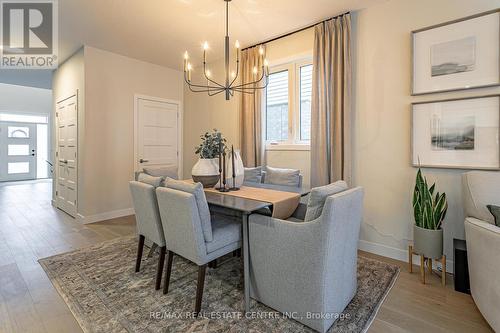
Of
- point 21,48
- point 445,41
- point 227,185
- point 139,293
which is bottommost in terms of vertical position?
point 139,293

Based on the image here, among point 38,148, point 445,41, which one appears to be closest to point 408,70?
point 445,41

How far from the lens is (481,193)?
199 centimetres

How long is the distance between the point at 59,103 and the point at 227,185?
170 inches

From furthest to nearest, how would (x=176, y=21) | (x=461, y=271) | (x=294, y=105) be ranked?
(x=294, y=105) < (x=176, y=21) < (x=461, y=271)

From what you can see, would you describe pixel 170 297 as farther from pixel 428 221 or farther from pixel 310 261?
pixel 428 221

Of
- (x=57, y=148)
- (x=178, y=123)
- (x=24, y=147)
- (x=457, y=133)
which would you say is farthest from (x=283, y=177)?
(x=24, y=147)

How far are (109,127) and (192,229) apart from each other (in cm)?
336

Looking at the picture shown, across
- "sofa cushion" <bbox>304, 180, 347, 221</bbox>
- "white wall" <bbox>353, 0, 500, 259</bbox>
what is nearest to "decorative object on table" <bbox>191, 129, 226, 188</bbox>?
"sofa cushion" <bbox>304, 180, 347, 221</bbox>

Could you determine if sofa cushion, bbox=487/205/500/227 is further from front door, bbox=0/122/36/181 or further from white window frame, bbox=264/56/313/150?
front door, bbox=0/122/36/181

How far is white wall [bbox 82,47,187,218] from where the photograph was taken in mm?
3980

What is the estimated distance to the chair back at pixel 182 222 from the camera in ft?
5.60

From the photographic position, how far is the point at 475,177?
2059 millimetres

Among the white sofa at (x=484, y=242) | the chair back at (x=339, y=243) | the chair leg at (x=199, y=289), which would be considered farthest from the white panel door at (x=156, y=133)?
the white sofa at (x=484, y=242)

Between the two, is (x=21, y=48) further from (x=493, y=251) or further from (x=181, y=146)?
(x=493, y=251)
